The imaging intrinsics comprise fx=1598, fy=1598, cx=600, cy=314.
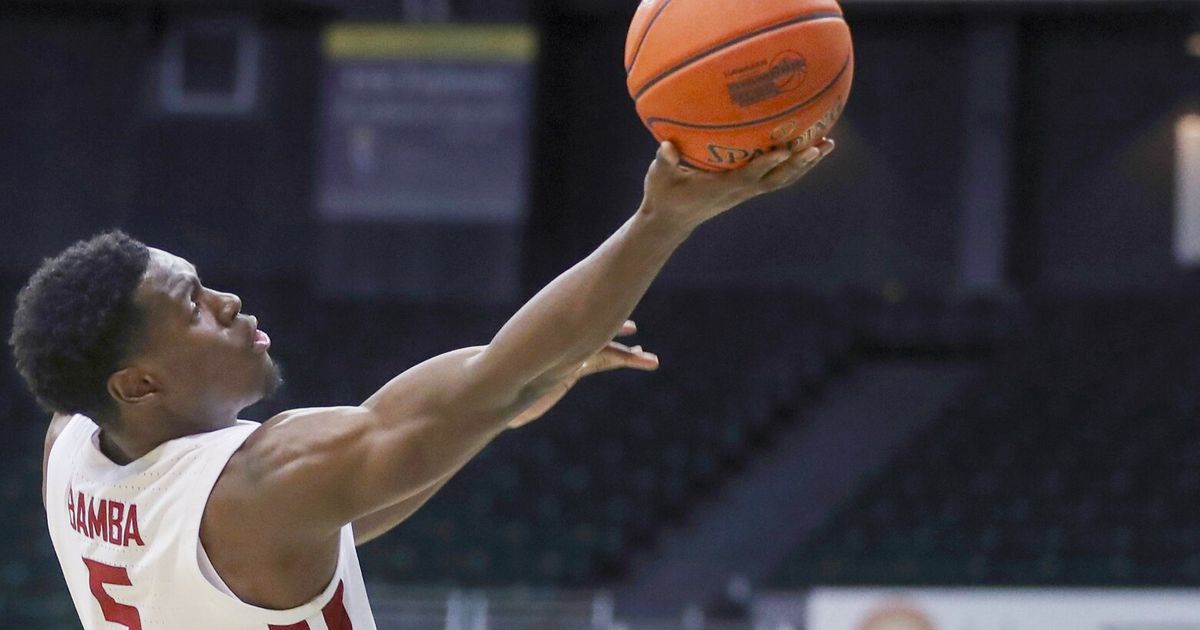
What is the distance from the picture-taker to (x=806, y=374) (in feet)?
42.5

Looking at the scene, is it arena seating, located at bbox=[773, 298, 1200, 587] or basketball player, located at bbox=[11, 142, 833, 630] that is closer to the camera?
basketball player, located at bbox=[11, 142, 833, 630]

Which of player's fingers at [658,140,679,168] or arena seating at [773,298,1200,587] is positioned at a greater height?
player's fingers at [658,140,679,168]

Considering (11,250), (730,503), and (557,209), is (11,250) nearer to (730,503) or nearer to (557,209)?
(557,209)

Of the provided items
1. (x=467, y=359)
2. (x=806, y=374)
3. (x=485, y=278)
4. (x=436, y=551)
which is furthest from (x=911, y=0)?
(x=467, y=359)

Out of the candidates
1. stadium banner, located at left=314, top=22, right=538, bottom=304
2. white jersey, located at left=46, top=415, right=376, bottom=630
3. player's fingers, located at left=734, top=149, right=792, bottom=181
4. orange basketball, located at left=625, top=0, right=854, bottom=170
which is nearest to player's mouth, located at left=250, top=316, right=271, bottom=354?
white jersey, located at left=46, top=415, right=376, bottom=630

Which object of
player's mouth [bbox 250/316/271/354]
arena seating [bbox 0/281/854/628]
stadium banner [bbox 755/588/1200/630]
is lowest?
arena seating [bbox 0/281/854/628]

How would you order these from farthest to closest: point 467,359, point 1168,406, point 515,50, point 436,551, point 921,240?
point 921,240 → point 515,50 → point 1168,406 → point 436,551 → point 467,359

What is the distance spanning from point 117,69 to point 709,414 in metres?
6.39

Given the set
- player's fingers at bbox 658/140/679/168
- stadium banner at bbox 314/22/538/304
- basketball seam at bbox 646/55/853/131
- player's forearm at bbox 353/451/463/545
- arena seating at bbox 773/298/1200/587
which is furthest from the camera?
stadium banner at bbox 314/22/538/304

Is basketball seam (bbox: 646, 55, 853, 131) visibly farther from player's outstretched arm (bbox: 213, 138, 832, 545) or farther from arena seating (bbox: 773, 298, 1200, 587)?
arena seating (bbox: 773, 298, 1200, 587)

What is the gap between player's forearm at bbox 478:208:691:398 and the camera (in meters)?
2.01

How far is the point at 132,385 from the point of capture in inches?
89.8

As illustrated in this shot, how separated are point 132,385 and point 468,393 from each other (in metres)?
0.53

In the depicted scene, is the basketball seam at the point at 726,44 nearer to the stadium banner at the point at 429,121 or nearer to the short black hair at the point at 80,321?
the short black hair at the point at 80,321
